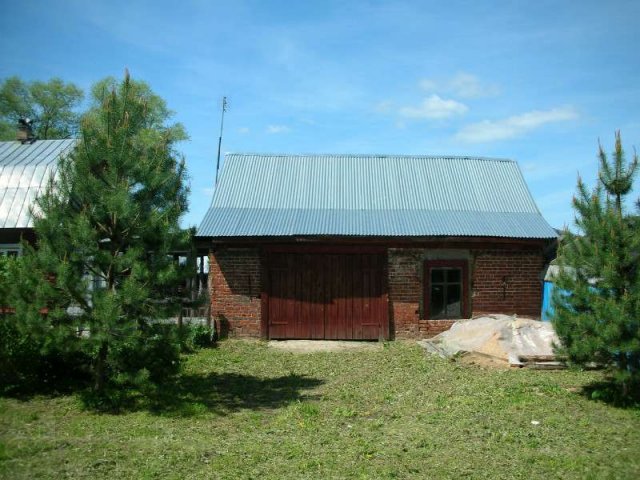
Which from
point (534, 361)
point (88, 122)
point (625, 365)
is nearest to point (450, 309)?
point (534, 361)

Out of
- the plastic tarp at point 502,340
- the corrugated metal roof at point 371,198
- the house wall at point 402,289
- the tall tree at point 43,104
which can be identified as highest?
the tall tree at point 43,104

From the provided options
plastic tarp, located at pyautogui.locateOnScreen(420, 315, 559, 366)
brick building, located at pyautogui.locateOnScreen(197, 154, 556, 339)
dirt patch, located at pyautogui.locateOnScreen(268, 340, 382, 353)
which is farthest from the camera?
brick building, located at pyautogui.locateOnScreen(197, 154, 556, 339)

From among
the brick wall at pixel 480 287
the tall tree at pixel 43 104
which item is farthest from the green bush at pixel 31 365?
the tall tree at pixel 43 104

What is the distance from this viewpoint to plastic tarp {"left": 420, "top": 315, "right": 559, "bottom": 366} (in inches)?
418

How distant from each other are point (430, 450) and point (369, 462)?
0.79m

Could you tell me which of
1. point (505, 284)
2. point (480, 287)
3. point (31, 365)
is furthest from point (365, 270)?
point (31, 365)

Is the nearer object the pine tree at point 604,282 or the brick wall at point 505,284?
the pine tree at point 604,282

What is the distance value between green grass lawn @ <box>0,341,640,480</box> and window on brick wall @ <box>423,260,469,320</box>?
12.5ft

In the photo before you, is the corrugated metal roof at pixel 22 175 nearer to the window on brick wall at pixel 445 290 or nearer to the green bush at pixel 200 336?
the green bush at pixel 200 336

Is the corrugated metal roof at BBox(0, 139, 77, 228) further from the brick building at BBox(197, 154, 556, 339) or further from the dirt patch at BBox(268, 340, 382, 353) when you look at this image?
the dirt patch at BBox(268, 340, 382, 353)

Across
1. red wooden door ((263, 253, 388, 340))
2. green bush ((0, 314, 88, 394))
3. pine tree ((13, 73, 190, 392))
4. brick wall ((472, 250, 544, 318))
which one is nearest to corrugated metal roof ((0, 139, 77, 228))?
green bush ((0, 314, 88, 394))

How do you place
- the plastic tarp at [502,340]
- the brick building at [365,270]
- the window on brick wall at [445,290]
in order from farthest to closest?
1. the window on brick wall at [445,290]
2. the brick building at [365,270]
3. the plastic tarp at [502,340]

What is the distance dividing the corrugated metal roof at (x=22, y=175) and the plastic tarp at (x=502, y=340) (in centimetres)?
950

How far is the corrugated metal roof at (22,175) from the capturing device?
12664 mm
